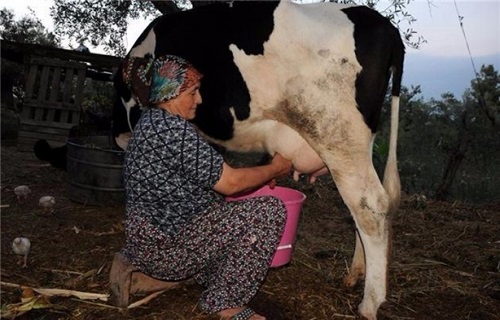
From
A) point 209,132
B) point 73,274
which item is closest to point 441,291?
point 209,132

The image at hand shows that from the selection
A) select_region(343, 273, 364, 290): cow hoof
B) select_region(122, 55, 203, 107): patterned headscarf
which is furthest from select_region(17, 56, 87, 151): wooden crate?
select_region(122, 55, 203, 107): patterned headscarf

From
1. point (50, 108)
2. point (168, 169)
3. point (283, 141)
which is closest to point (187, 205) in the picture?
point (168, 169)

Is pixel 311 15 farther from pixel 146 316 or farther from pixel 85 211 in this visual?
pixel 85 211

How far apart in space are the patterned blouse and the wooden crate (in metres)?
6.54

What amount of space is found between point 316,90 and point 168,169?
122 cm

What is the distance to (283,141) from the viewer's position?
12.1 ft

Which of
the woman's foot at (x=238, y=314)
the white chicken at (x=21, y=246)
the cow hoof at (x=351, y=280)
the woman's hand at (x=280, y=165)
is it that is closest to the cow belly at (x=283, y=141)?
the woman's hand at (x=280, y=165)

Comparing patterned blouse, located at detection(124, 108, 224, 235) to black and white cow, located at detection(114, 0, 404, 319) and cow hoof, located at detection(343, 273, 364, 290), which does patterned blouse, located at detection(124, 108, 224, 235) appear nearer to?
black and white cow, located at detection(114, 0, 404, 319)

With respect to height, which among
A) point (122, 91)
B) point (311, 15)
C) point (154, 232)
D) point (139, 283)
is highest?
point (311, 15)

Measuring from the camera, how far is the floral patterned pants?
9.55 feet

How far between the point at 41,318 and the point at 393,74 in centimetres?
282

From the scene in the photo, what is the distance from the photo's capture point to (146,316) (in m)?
3.20

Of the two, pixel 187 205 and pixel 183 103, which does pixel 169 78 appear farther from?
pixel 187 205

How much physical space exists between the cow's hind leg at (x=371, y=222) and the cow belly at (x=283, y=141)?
0.35 meters
